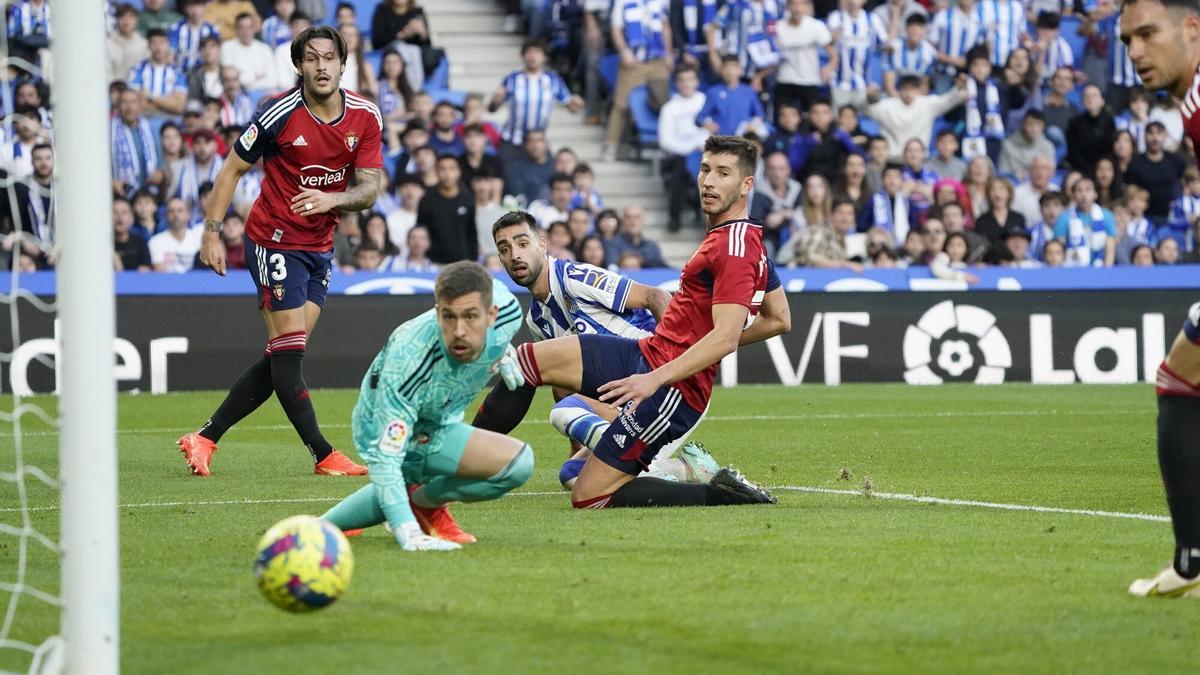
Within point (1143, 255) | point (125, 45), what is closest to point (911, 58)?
point (1143, 255)

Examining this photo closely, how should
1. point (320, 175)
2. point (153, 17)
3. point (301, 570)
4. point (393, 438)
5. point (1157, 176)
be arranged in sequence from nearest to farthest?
point (301, 570), point (393, 438), point (320, 175), point (153, 17), point (1157, 176)

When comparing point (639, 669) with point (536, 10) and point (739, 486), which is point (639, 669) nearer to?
point (739, 486)

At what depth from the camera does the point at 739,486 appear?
7574 millimetres

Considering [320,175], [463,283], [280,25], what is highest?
[280,25]

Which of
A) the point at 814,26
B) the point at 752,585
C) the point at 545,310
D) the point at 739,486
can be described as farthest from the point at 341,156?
the point at 814,26

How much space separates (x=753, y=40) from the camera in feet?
67.6

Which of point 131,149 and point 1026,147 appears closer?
point 131,149

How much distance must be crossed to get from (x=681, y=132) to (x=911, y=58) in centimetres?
335

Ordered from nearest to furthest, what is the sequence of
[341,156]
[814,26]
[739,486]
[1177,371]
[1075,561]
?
[1177,371] < [1075,561] < [739,486] < [341,156] < [814,26]

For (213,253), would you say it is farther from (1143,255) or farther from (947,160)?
(947,160)

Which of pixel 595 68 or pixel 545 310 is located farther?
pixel 595 68

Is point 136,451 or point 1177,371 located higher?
point 1177,371

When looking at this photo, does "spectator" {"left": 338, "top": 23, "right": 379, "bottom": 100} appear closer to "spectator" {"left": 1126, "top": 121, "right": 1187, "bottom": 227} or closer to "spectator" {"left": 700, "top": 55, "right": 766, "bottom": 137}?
"spectator" {"left": 700, "top": 55, "right": 766, "bottom": 137}

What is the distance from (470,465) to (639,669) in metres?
2.18
